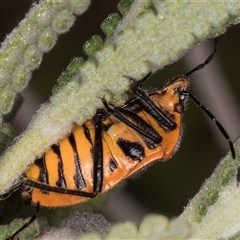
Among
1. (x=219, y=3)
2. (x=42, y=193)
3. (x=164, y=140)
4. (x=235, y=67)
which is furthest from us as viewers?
(x=235, y=67)

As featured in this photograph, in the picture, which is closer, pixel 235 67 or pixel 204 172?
pixel 204 172

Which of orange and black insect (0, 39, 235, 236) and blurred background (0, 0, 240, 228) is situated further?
blurred background (0, 0, 240, 228)

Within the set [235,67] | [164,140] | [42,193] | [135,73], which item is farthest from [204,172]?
[135,73]

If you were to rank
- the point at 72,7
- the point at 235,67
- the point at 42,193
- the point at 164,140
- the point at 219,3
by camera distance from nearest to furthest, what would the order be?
1. the point at 219,3
2. the point at 72,7
3. the point at 42,193
4. the point at 164,140
5. the point at 235,67

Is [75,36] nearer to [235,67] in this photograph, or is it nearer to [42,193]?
[235,67]

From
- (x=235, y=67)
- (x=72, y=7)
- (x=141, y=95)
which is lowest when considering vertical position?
(x=235, y=67)
